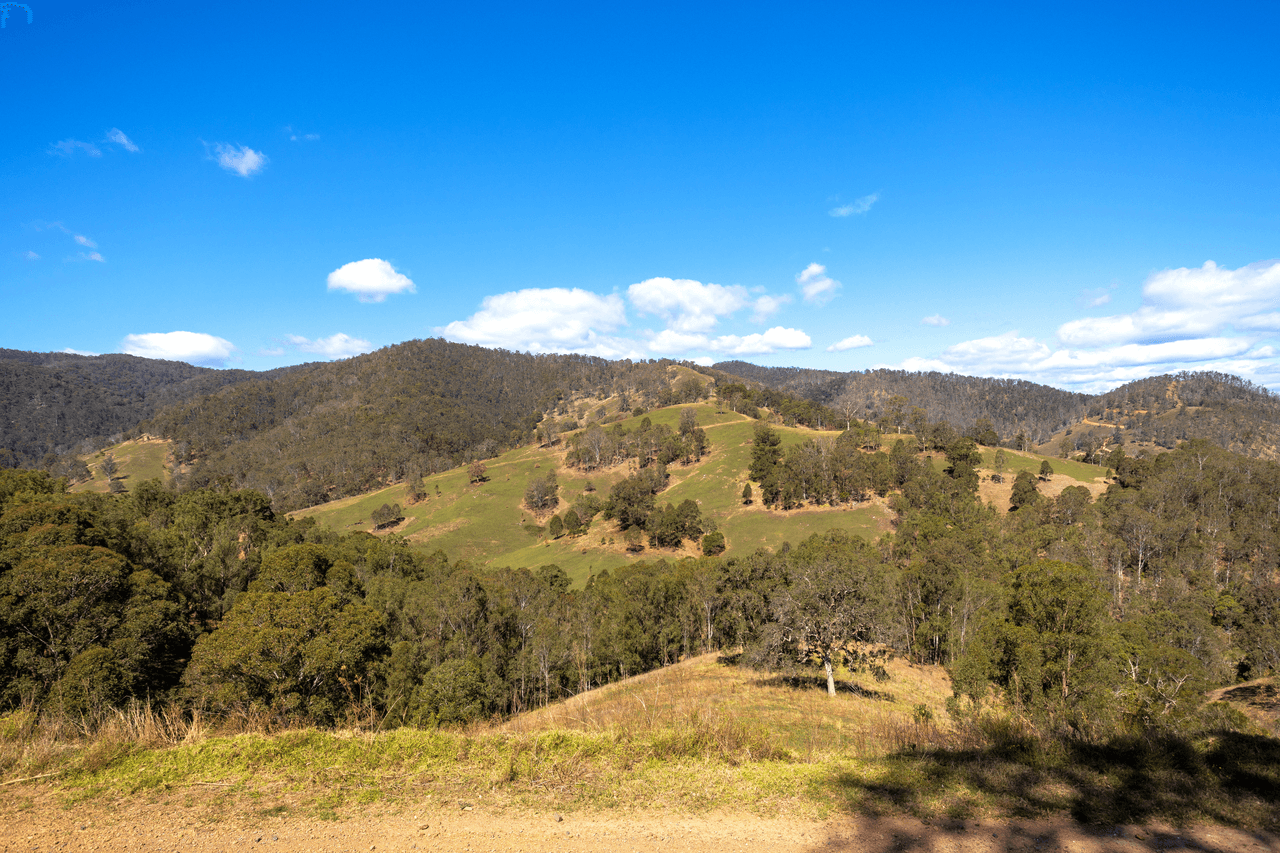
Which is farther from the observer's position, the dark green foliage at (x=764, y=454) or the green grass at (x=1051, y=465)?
the green grass at (x=1051, y=465)

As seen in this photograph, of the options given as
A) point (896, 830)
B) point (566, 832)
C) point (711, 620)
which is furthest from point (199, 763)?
point (711, 620)

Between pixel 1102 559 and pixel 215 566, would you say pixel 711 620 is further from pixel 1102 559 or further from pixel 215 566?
pixel 1102 559

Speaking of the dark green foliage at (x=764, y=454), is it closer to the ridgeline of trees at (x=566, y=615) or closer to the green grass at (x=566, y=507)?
the green grass at (x=566, y=507)

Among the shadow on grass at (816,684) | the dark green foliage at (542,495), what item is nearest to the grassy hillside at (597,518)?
the dark green foliage at (542,495)

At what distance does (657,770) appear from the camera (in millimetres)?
7672

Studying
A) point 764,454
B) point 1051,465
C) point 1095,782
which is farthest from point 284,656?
point 1051,465

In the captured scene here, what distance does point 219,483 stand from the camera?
6988 inches

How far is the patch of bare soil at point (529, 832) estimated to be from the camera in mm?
5906

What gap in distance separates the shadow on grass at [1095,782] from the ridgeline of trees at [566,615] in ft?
3.72

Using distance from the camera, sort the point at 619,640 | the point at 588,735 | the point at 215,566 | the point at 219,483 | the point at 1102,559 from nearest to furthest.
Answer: the point at 588,735 < the point at 215,566 < the point at 619,640 < the point at 1102,559 < the point at 219,483

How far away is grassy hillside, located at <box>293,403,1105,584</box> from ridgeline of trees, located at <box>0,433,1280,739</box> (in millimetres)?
20895

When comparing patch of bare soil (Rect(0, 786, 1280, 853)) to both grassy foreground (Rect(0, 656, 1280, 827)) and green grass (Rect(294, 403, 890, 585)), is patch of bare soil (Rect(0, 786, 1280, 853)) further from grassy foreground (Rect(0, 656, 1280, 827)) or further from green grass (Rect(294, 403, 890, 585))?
green grass (Rect(294, 403, 890, 585))

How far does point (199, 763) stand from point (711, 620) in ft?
196

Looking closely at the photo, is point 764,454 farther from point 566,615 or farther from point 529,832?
point 529,832
